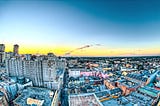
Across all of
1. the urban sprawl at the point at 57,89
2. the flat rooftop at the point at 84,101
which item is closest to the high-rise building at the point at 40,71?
the urban sprawl at the point at 57,89

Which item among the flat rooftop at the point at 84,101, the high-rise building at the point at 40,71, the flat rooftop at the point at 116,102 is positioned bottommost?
the flat rooftop at the point at 116,102

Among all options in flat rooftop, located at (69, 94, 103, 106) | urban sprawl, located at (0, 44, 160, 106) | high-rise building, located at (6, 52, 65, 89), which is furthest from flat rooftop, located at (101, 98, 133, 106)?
high-rise building, located at (6, 52, 65, 89)

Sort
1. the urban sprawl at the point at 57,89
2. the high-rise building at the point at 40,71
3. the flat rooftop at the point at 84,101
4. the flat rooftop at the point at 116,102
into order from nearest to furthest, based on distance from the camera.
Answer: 1. the flat rooftop at the point at 84,101
2. the flat rooftop at the point at 116,102
3. the urban sprawl at the point at 57,89
4. the high-rise building at the point at 40,71

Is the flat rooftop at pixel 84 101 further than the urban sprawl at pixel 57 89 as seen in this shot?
No

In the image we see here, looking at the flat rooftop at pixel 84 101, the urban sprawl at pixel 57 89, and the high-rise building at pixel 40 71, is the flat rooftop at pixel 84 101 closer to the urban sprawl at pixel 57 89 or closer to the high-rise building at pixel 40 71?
the urban sprawl at pixel 57 89

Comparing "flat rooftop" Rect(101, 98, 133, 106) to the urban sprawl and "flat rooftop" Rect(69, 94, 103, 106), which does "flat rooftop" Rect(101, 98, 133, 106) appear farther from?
"flat rooftop" Rect(69, 94, 103, 106)

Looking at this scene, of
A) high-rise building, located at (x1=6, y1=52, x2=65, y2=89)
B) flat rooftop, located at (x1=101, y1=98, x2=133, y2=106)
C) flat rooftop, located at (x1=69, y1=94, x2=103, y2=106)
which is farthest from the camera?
high-rise building, located at (x1=6, y1=52, x2=65, y2=89)

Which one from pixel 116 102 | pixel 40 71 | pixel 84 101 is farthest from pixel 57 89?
pixel 116 102

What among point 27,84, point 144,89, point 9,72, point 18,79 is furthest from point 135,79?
point 9,72

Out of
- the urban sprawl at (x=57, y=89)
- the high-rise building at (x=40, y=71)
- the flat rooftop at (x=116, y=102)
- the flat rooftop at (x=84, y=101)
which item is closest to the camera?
the flat rooftop at (x=84, y=101)

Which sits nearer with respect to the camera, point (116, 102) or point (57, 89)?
point (116, 102)

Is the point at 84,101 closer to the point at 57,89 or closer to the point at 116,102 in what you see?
the point at 116,102
